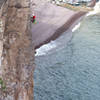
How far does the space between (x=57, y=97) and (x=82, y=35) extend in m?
22.1

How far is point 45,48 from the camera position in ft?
124

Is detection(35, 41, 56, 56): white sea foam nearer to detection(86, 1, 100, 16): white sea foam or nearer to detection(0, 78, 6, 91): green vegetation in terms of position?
detection(0, 78, 6, 91): green vegetation

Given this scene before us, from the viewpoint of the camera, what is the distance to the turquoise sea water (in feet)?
77.1

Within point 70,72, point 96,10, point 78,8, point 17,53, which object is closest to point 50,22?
point 78,8

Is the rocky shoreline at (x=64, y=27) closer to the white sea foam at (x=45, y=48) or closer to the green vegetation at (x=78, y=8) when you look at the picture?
the white sea foam at (x=45, y=48)

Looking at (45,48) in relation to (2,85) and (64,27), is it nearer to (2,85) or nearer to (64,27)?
(64,27)

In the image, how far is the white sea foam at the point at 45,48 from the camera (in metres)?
35.8

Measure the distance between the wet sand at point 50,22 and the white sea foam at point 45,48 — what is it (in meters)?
0.96

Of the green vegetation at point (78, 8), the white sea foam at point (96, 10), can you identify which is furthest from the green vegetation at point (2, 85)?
the green vegetation at point (78, 8)

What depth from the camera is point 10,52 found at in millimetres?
14781

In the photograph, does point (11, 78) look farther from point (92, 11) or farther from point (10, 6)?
point (92, 11)

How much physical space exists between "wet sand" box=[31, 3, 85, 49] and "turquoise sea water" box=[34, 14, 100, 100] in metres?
3.84

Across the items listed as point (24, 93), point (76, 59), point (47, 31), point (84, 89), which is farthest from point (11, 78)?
point (47, 31)

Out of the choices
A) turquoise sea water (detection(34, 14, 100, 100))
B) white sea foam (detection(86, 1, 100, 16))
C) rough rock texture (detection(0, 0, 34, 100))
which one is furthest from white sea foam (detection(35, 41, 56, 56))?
white sea foam (detection(86, 1, 100, 16))
